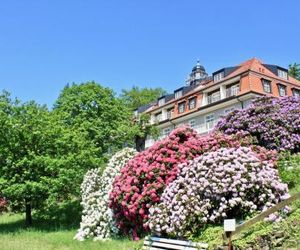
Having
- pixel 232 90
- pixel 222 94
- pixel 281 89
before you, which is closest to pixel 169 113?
pixel 222 94

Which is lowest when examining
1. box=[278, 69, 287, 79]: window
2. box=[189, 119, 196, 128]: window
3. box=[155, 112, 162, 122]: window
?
box=[189, 119, 196, 128]: window

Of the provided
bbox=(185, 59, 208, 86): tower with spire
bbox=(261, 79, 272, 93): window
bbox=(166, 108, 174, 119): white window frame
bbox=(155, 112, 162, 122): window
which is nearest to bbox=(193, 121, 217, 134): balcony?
bbox=(166, 108, 174, 119): white window frame

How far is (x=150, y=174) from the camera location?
11.7 metres

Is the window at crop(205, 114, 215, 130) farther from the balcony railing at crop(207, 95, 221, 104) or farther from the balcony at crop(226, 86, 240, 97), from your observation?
the balcony at crop(226, 86, 240, 97)

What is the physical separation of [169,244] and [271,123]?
745cm

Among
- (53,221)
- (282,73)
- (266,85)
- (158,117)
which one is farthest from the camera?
(158,117)

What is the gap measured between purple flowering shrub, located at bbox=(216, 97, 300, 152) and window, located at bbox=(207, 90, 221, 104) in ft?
83.9

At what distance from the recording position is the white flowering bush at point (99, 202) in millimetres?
13492

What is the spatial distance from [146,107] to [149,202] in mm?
46046

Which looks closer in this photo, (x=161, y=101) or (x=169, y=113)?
(x=169, y=113)

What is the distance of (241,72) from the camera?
40156 mm

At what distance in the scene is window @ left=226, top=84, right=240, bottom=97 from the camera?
39.9 m

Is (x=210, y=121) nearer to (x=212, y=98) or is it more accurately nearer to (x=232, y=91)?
(x=212, y=98)

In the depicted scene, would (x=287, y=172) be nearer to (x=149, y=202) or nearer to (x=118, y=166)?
(x=149, y=202)
